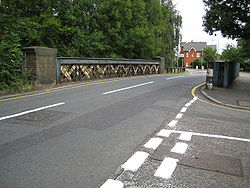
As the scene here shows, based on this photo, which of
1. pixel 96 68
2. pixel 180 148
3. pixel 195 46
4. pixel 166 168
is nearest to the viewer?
pixel 166 168

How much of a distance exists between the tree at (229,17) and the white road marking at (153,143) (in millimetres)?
10685

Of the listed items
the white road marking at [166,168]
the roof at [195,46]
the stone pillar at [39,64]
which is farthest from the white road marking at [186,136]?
the roof at [195,46]

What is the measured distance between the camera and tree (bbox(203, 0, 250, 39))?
43.0 ft

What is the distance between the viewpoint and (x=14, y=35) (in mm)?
11445

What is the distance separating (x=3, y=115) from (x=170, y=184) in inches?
194

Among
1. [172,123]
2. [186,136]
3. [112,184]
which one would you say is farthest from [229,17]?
[112,184]

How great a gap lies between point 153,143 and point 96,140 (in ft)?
3.56

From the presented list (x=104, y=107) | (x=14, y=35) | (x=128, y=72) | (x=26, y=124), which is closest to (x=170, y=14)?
(x=128, y=72)

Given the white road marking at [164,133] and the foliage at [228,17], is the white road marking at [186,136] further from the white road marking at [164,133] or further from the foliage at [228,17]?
the foliage at [228,17]

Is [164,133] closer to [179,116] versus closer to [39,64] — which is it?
[179,116]

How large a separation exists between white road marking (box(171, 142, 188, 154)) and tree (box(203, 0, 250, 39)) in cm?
1059

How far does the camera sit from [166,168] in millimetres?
3498

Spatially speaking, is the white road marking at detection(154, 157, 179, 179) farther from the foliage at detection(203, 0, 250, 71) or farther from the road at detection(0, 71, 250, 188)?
the foliage at detection(203, 0, 250, 71)

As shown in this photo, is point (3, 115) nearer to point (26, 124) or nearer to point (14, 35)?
point (26, 124)
